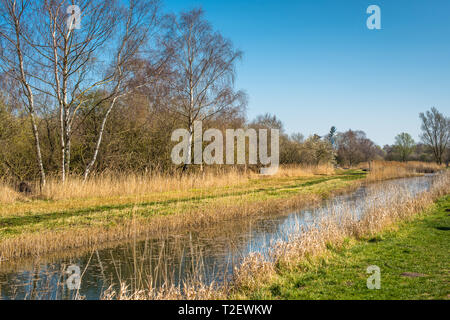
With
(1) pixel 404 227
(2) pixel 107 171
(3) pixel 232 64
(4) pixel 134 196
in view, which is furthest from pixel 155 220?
(3) pixel 232 64

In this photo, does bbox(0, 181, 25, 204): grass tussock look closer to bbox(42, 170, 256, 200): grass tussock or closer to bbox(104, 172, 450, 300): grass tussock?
bbox(42, 170, 256, 200): grass tussock

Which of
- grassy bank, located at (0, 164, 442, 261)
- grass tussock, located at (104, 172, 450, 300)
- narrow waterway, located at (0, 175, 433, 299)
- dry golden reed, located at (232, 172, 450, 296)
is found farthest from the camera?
grassy bank, located at (0, 164, 442, 261)

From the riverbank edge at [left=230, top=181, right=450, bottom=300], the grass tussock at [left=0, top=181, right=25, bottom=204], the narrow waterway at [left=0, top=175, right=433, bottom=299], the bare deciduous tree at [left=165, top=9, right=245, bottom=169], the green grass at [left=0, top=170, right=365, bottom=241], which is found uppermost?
the bare deciduous tree at [left=165, top=9, right=245, bottom=169]

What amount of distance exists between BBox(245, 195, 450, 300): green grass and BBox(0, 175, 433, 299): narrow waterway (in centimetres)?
103

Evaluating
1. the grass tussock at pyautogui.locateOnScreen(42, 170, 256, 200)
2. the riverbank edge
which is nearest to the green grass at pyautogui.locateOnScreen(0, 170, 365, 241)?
the grass tussock at pyautogui.locateOnScreen(42, 170, 256, 200)

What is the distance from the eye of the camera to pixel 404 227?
29.5 feet

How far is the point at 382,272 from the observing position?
17.9ft

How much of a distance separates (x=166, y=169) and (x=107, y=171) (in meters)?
3.78

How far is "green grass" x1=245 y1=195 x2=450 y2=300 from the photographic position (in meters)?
4.57

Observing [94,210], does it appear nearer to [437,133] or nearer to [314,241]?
[314,241]

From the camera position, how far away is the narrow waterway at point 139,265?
5.61 m

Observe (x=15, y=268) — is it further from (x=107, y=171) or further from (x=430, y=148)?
(x=430, y=148)

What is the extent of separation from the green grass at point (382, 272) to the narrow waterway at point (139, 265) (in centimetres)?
103

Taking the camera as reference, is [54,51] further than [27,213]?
Yes
